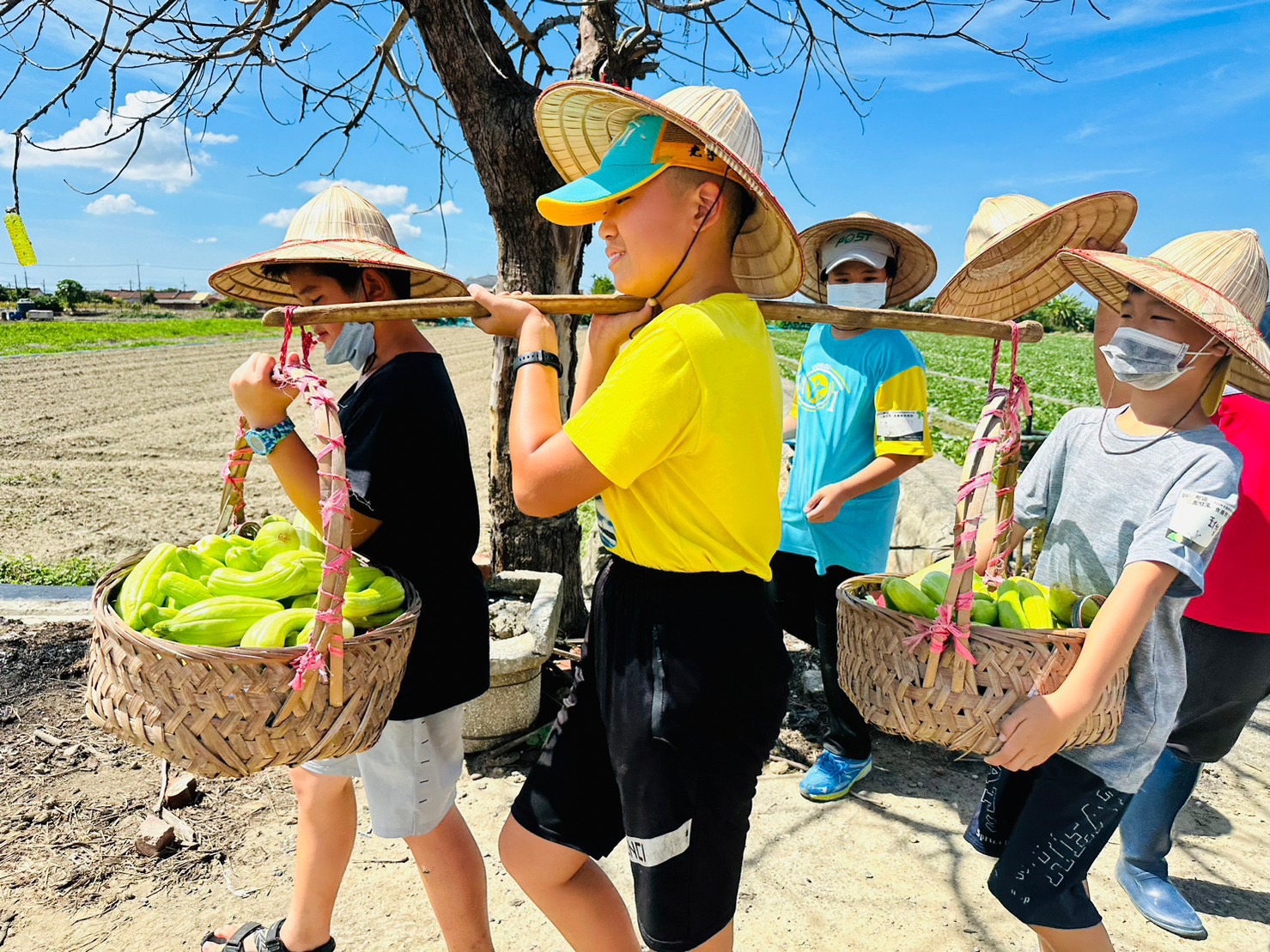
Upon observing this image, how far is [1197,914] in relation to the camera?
255cm

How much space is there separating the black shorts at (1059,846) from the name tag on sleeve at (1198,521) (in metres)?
0.56

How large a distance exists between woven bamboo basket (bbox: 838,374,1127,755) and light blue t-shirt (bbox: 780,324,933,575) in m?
1.21

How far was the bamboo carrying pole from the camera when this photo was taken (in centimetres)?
152

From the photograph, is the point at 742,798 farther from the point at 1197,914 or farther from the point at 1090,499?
the point at 1197,914

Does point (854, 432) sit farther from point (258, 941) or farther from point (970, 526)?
point (258, 941)

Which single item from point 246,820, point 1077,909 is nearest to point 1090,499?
point 1077,909

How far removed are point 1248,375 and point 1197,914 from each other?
1.79 metres

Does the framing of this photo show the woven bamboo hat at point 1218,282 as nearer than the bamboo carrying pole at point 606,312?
No

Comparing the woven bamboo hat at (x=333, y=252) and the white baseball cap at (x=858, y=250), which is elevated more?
the white baseball cap at (x=858, y=250)

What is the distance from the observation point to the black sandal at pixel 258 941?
212 centimetres

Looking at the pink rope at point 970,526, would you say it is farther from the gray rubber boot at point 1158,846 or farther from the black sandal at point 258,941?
the black sandal at point 258,941

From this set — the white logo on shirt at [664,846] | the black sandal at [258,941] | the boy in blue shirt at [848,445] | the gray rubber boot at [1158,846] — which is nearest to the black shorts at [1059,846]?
the white logo on shirt at [664,846]

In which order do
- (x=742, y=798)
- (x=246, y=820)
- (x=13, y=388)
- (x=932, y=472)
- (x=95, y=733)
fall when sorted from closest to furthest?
(x=742, y=798) < (x=246, y=820) < (x=95, y=733) < (x=932, y=472) < (x=13, y=388)

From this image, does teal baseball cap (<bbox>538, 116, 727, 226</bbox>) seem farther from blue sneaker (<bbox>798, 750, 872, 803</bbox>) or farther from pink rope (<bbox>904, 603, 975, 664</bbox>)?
blue sneaker (<bbox>798, 750, 872, 803</bbox>)
